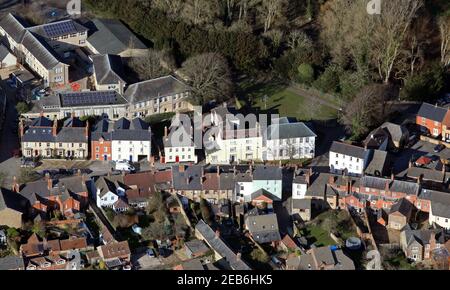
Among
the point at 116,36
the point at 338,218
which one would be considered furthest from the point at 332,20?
the point at 338,218

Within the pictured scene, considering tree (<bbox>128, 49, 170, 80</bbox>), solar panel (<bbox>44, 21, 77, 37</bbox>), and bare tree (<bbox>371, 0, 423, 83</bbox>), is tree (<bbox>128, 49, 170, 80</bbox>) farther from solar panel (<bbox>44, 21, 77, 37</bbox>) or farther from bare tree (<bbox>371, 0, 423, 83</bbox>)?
bare tree (<bbox>371, 0, 423, 83</bbox>)

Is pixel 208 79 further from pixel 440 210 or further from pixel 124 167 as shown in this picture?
pixel 440 210

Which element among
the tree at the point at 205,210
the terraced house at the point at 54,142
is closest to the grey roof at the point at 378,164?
the tree at the point at 205,210

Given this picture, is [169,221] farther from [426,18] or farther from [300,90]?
[426,18]

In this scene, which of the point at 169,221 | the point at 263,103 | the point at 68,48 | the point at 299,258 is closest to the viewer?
the point at 299,258

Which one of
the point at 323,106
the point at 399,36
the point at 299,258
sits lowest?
the point at 299,258

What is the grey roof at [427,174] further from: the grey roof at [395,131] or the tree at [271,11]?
the tree at [271,11]

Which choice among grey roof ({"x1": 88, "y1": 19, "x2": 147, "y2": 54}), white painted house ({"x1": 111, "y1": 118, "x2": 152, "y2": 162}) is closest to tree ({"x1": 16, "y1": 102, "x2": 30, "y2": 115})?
white painted house ({"x1": 111, "y1": 118, "x2": 152, "y2": 162})
